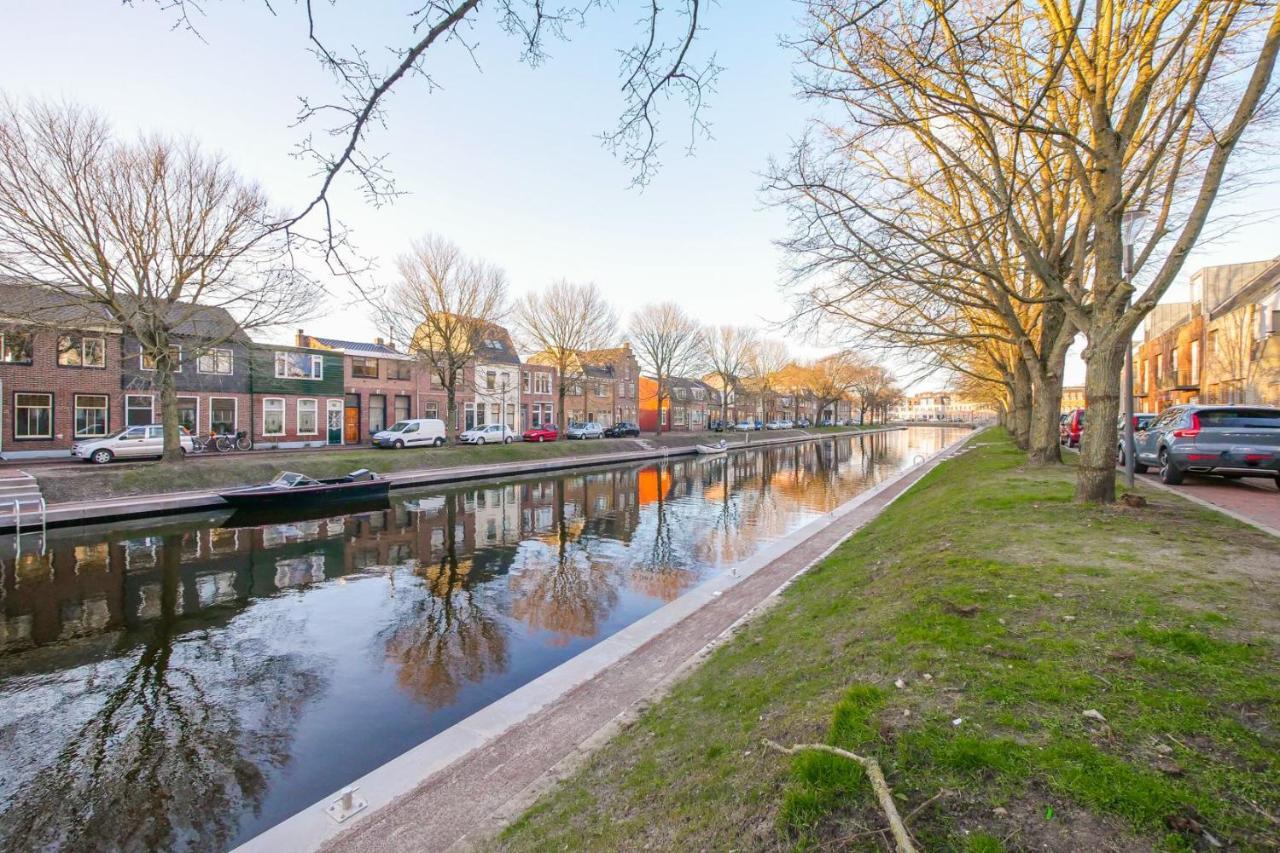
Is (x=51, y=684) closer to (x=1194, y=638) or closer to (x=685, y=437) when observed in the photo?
(x=1194, y=638)

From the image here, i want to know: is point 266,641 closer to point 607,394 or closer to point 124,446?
point 124,446

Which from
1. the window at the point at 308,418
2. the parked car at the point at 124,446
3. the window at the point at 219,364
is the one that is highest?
the window at the point at 219,364

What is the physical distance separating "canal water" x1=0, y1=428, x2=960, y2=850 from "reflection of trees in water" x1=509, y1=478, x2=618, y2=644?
58 mm

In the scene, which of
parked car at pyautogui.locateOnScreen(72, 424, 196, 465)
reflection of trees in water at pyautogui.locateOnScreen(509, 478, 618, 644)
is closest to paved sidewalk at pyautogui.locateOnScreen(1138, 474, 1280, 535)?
reflection of trees in water at pyautogui.locateOnScreen(509, 478, 618, 644)

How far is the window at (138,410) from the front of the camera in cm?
2666

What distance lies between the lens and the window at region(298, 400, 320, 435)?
33406 millimetres

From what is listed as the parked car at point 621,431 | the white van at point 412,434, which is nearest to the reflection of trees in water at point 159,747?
the white van at point 412,434

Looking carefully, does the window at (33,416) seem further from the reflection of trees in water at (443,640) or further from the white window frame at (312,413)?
the reflection of trees in water at (443,640)

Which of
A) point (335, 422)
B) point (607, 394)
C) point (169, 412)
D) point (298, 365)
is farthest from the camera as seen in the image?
point (607, 394)

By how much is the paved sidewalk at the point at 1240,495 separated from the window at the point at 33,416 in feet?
122

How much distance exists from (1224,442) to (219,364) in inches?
1488

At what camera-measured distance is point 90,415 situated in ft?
84.0

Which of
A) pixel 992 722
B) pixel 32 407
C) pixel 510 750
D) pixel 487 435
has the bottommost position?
pixel 510 750

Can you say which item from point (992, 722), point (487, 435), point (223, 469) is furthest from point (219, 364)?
point (992, 722)
